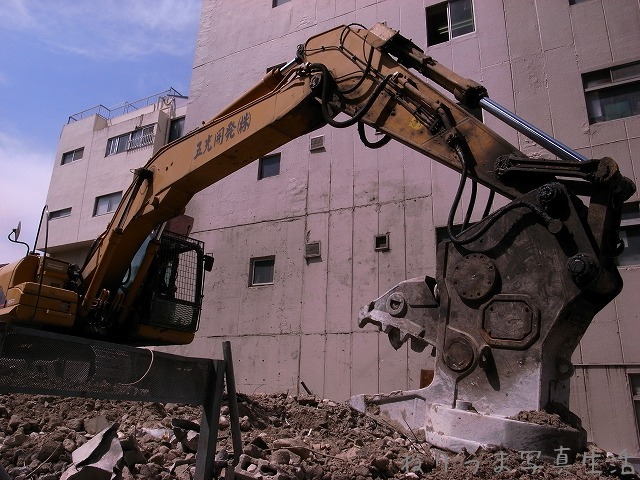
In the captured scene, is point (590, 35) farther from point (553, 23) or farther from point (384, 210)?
point (384, 210)

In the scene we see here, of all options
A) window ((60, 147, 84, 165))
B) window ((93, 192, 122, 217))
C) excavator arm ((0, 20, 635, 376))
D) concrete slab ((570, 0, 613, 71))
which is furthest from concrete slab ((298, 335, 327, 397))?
window ((60, 147, 84, 165))

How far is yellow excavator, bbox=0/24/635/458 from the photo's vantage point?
4395 mm

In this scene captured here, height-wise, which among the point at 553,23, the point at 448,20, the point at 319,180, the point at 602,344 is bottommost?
the point at 602,344

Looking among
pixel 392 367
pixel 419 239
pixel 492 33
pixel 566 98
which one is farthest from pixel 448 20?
pixel 392 367

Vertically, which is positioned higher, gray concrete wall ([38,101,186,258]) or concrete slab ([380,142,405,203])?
gray concrete wall ([38,101,186,258])

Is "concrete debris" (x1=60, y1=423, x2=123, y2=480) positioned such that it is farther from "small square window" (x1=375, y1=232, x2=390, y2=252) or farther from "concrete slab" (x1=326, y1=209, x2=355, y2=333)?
"small square window" (x1=375, y1=232, x2=390, y2=252)

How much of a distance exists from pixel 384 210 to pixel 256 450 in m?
8.16

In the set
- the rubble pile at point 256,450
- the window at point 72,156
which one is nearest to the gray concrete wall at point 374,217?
the rubble pile at point 256,450

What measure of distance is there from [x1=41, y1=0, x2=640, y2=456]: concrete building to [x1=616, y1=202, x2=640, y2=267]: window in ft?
0.09

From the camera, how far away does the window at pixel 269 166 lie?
1497 centimetres

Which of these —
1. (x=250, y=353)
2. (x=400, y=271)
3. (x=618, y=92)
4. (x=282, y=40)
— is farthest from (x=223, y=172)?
(x=282, y=40)

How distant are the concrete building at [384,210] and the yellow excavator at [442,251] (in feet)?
17.1

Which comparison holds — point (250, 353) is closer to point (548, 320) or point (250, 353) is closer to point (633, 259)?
point (633, 259)

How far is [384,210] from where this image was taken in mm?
12656
